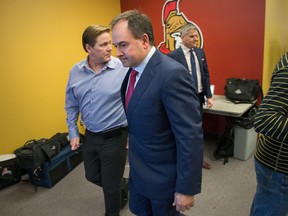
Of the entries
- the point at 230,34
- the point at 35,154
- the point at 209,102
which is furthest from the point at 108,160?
the point at 230,34

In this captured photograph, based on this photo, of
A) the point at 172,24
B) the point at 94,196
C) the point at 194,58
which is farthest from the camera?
the point at 172,24

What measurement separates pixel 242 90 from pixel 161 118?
2317 mm

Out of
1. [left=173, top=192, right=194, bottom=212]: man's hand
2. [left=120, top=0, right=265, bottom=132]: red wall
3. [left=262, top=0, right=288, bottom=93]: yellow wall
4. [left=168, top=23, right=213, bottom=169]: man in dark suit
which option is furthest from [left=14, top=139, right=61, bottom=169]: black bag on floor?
[left=262, top=0, right=288, bottom=93]: yellow wall

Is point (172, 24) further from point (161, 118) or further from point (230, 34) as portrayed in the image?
point (161, 118)

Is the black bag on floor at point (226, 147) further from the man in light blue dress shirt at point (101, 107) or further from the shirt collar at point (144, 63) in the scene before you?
the shirt collar at point (144, 63)

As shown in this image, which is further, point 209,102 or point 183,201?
point 209,102

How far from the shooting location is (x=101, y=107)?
70.0 inches

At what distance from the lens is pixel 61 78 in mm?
3350

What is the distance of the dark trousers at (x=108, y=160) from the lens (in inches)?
70.7

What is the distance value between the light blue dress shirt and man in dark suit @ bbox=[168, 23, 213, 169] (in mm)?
1014

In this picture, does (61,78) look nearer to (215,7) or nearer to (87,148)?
(87,148)

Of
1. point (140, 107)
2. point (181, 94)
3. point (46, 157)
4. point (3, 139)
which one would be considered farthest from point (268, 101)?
point (3, 139)

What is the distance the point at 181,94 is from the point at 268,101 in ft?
1.16

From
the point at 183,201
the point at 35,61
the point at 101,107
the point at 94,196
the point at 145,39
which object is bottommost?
the point at 94,196
